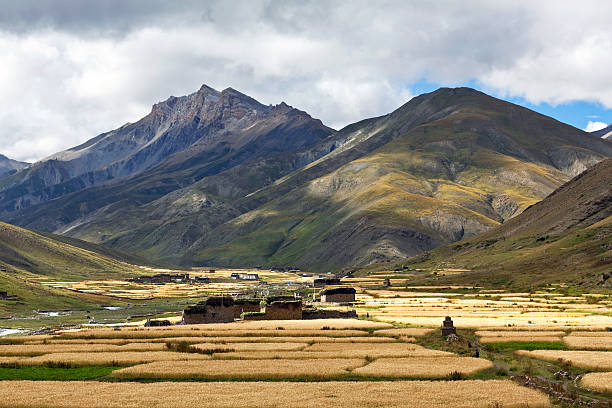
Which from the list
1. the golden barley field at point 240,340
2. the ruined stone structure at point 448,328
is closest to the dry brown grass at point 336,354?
the ruined stone structure at point 448,328

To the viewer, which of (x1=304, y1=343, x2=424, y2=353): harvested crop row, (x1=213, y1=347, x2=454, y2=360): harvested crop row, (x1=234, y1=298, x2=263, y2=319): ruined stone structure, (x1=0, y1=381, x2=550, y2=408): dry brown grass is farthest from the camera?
(x1=234, y1=298, x2=263, y2=319): ruined stone structure

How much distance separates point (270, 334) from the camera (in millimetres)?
78875

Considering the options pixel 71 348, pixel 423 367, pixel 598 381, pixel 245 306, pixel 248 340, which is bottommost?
pixel 598 381

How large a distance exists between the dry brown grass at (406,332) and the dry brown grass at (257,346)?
1260 centimetres

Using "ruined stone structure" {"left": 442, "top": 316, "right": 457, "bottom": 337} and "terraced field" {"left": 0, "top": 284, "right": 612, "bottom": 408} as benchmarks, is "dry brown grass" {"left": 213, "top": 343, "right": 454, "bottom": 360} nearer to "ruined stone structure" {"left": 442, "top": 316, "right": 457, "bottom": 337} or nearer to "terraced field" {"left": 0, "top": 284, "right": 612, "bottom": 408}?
"terraced field" {"left": 0, "top": 284, "right": 612, "bottom": 408}

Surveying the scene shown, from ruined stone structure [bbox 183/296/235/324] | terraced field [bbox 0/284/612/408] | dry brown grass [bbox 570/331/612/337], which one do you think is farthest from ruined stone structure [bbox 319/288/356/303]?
dry brown grass [bbox 570/331/612/337]

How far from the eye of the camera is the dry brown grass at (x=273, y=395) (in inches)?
1550

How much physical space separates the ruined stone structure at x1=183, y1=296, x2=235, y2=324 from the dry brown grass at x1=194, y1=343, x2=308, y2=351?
36848mm

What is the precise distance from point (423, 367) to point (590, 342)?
2101 centimetres

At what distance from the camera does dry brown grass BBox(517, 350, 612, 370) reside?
5131 cm

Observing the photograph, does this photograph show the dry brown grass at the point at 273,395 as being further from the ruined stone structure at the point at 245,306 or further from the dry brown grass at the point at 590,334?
the ruined stone structure at the point at 245,306

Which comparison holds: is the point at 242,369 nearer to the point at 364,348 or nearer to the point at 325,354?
the point at 325,354

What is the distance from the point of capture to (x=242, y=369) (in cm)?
5241

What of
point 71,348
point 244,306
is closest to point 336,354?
point 71,348
